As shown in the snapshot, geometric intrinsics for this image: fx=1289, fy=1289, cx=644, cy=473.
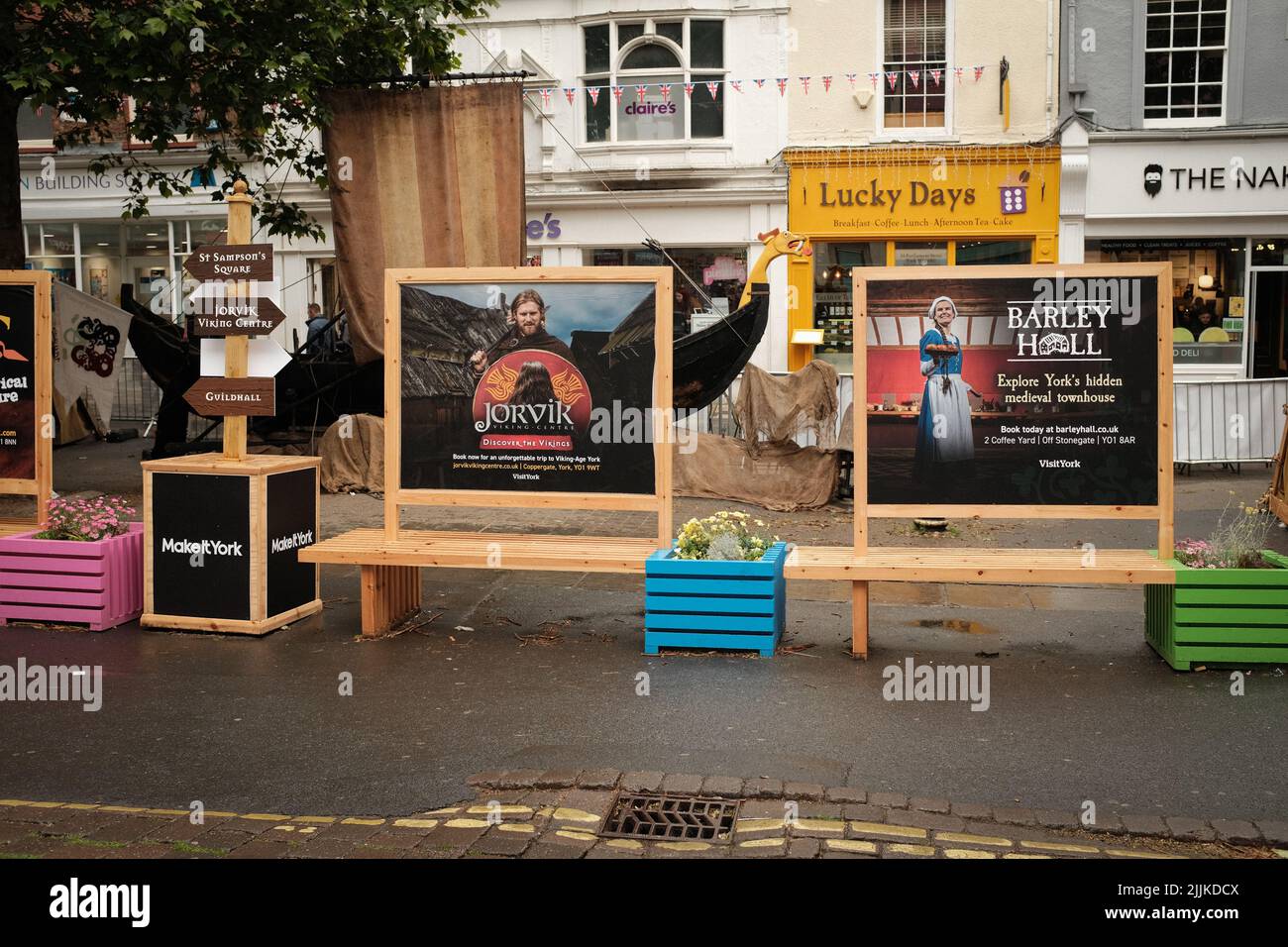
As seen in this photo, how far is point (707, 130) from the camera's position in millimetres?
22422

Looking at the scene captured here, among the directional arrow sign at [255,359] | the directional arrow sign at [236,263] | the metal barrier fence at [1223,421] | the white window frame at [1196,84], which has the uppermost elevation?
the white window frame at [1196,84]

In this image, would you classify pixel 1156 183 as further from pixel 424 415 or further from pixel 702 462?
pixel 424 415

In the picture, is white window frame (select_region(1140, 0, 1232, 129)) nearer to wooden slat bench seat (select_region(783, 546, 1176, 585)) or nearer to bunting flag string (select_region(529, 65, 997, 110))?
bunting flag string (select_region(529, 65, 997, 110))

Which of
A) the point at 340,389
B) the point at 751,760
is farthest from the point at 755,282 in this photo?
the point at 751,760

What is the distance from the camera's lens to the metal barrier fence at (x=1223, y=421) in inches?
650

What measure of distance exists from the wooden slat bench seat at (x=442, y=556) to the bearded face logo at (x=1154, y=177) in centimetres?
1552

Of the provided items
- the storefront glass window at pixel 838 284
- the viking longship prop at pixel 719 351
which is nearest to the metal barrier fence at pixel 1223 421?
the viking longship prop at pixel 719 351

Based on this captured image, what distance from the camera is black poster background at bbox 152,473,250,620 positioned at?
8.75m

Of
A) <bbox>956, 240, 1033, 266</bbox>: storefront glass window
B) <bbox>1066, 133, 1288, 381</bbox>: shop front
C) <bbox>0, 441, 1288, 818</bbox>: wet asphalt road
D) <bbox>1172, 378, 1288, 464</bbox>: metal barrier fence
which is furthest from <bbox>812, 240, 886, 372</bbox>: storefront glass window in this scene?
<bbox>0, 441, 1288, 818</bbox>: wet asphalt road

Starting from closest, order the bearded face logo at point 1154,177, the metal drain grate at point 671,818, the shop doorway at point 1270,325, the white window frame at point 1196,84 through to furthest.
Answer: the metal drain grate at point 671,818, the white window frame at point 1196,84, the bearded face logo at point 1154,177, the shop doorway at point 1270,325

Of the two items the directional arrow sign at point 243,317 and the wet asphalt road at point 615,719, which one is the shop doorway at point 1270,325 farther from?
the directional arrow sign at point 243,317

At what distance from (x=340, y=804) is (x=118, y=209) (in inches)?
872

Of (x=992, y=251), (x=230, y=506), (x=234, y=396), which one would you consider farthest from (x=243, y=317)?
(x=992, y=251)

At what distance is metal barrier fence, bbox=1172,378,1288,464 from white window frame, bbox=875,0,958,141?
7158 millimetres
